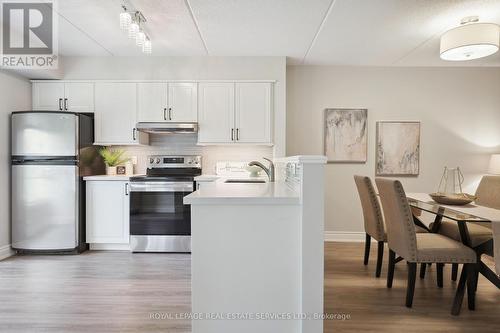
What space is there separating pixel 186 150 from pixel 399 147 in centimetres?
297

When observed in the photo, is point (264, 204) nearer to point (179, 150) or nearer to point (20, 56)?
point (179, 150)

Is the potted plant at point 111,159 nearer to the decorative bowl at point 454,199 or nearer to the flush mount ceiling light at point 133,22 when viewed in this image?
the flush mount ceiling light at point 133,22

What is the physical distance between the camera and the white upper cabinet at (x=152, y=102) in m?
3.62

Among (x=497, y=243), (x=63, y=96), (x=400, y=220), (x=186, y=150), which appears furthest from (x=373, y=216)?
(x=63, y=96)

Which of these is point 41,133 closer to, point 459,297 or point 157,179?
point 157,179

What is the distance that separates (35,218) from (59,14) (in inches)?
87.8

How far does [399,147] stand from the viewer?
3.97m

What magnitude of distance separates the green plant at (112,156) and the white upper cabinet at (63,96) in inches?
23.1

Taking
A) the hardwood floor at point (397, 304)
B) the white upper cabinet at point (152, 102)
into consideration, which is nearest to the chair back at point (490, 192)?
the hardwood floor at point (397, 304)

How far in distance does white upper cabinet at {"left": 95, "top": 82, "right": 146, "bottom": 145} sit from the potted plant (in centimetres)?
18

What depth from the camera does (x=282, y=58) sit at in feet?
11.9

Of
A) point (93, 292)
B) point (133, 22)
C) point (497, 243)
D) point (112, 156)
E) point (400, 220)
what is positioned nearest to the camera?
point (497, 243)

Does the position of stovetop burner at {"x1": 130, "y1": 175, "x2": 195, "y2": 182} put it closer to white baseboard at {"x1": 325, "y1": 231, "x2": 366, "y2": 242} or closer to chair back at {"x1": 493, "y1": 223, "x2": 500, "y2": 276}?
white baseboard at {"x1": 325, "y1": 231, "x2": 366, "y2": 242}

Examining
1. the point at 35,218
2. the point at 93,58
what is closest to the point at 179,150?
the point at 93,58
